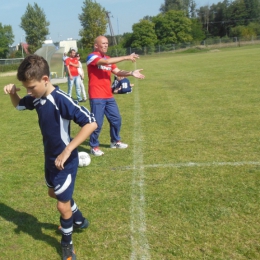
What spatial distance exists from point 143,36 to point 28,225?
69939mm

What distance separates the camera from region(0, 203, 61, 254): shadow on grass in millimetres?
3418

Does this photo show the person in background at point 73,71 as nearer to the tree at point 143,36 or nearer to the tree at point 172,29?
the tree at point 143,36

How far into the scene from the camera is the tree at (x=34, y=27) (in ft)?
228

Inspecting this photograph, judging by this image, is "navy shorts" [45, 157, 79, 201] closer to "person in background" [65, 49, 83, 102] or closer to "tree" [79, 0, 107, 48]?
"person in background" [65, 49, 83, 102]

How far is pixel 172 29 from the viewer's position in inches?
2921

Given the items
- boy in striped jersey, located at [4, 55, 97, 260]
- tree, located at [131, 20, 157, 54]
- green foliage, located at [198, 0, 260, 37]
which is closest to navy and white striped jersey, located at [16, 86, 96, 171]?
boy in striped jersey, located at [4, 55, 97, 260]

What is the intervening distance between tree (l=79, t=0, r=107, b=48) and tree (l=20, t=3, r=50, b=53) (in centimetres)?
1085

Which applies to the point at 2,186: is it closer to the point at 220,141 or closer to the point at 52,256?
the point at 52,256

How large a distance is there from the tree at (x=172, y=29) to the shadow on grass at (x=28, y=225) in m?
73.0

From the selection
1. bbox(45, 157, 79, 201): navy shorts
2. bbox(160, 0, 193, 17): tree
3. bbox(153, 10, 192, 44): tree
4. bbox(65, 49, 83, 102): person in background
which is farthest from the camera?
bbox(160, 0, 193, 17): tree

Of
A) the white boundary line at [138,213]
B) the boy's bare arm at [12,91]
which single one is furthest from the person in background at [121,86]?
the boy's bare arm at [12,91]

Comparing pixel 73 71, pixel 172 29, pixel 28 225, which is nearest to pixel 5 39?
pixel 172 29

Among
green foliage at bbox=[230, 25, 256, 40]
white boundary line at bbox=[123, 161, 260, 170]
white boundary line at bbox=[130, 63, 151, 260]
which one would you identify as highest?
green foliage at bbox=[230, 25, 256, 40]

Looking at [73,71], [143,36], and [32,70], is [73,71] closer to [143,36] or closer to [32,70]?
[32,70]
